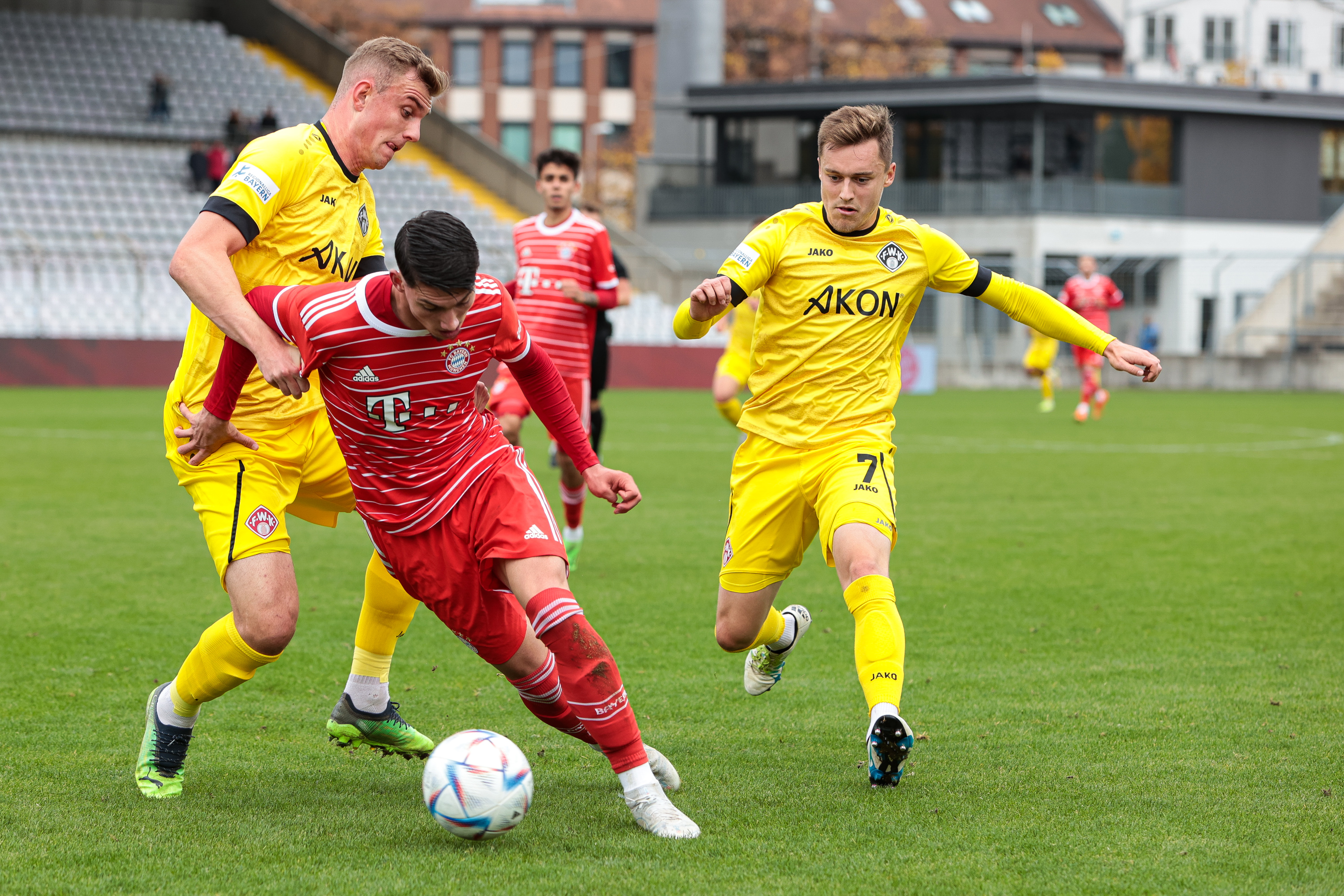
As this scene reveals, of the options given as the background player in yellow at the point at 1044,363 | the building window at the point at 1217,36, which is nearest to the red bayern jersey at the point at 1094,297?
the background player in yellow at the point at 1044,363

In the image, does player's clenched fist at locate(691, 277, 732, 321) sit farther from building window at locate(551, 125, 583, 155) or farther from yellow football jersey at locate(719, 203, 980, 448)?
building window at locate(551, 125, 583, 155)

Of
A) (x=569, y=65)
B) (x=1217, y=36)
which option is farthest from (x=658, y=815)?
(x=569, y=65)

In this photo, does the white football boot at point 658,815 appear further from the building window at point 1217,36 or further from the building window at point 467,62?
the building window at point 467,62

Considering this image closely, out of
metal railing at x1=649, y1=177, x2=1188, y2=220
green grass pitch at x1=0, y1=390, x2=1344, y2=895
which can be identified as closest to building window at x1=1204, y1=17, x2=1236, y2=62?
metal railing at x1=649, y1=177, x2=1188, y2=220

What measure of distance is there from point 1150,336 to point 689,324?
33.9 meters

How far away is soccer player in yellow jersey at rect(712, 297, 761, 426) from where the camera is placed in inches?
442

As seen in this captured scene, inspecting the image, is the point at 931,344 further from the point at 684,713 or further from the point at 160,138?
the point at 684,713

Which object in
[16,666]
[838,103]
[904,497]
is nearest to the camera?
[16,666]

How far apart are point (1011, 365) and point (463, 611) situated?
30031 millimetres

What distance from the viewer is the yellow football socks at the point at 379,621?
4648 millimetres

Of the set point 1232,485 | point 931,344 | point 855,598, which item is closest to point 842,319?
point 855,598

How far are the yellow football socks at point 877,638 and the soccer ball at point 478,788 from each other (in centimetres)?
108

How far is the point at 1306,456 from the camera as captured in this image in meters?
16.0

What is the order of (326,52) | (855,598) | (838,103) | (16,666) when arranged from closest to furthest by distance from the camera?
(855,598) < (16,666) < (326,52) < (838,103)
